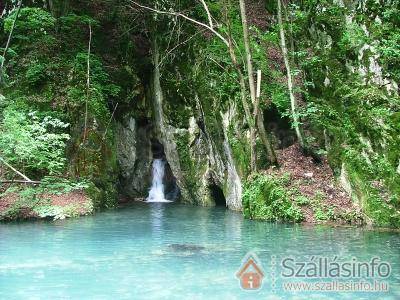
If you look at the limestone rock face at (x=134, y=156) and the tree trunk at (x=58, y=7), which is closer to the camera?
the tree trunk at (x=58, y=7)

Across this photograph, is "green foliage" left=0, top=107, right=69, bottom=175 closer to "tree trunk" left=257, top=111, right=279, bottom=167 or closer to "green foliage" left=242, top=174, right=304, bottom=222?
"green foliage" left=242, top=174, right=304, bottom=222

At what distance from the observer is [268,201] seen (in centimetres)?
1302

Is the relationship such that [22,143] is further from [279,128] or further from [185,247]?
[279,128]

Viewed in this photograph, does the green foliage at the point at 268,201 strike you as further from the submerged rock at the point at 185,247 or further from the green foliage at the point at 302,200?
the submerged rock at the point at 185,247

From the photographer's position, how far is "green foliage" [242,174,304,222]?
490 inches

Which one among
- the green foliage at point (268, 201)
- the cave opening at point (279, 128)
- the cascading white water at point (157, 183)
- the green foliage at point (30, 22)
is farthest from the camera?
the cascading white water at point (157, 183)

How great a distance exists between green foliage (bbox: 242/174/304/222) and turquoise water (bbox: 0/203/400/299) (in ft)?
1.66

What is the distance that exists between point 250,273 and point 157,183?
14.4m

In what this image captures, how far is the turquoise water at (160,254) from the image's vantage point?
686 centimetres

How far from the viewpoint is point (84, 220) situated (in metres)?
13.9

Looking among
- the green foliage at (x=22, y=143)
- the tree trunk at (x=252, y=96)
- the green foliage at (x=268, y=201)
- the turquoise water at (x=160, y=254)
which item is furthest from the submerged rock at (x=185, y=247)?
the green foliage at (x=22, y=143)

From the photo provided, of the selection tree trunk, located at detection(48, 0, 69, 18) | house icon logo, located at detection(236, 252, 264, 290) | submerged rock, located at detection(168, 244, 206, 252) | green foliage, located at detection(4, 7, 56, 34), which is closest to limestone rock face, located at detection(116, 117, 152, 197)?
green foliage, located at detection(4, 7, 56, 34)

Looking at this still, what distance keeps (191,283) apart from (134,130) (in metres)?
14.8

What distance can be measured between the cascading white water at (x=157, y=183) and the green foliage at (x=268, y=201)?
8176mm
